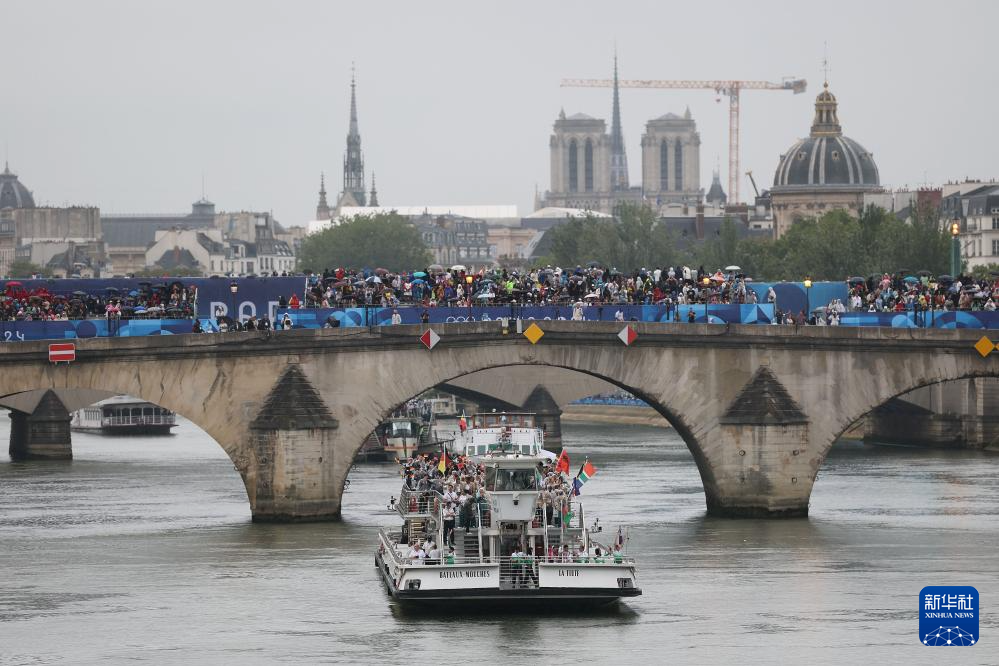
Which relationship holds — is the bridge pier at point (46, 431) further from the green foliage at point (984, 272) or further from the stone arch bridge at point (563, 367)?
the green foliage at point (984, 272)

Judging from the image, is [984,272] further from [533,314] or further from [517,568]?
[517,568]

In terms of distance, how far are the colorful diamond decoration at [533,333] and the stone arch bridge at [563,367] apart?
29 cm

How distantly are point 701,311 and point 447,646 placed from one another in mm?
25271

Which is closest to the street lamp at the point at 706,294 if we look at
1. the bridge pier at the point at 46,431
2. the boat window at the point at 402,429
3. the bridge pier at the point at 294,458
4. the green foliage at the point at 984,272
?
the bridge pier at the point at 294,458

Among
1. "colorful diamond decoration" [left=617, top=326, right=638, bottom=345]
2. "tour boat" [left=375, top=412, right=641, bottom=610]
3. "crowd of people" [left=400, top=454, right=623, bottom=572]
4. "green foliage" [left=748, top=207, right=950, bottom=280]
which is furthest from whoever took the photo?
"green foliage" [left=748, top=207, right=950, bottom=280]

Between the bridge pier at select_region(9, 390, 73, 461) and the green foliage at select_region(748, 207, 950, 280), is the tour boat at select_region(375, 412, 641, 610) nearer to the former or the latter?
the bridge pier at select_region(9, 390, 73, 461)

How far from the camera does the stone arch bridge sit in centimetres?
7444

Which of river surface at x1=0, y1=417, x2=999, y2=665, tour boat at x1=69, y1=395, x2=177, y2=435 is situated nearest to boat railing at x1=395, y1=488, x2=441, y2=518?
river surface at x1=0, y1=417, x2=999, y2=665

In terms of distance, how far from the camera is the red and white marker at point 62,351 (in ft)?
238

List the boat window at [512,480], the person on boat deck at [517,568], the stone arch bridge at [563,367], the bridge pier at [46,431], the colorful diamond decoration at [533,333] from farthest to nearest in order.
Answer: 1. the bridge pier at [46,431]
2. the colorful diamond decoration at [533,333]
3. the stone arch bridge at [563,367]
4. the boat window at [512,480]
5. the person on boat deck at [517,568]

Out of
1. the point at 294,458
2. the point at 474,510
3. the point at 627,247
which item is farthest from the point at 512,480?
the point at 627,247

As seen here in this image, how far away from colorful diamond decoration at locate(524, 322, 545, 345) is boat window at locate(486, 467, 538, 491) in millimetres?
15094

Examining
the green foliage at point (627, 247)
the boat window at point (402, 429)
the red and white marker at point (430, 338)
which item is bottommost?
the boat window at point (402, 429)

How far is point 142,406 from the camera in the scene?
142625 millimetres
